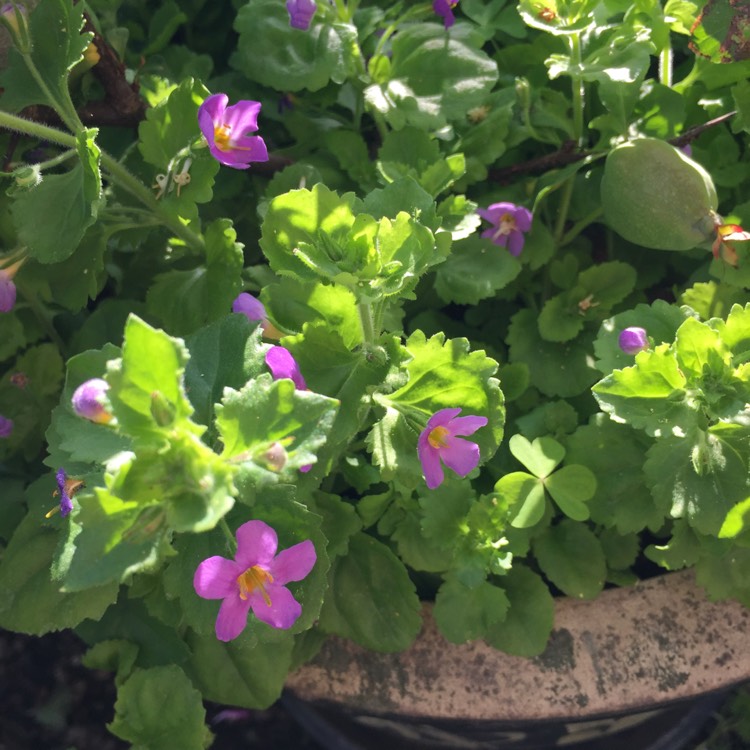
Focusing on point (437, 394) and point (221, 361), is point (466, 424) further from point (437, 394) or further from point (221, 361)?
point (221, 361)

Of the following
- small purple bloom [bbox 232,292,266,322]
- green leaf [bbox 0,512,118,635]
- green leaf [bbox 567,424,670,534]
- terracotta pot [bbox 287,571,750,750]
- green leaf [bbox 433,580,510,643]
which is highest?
small purple bloom [bbox 232,292,266,322]

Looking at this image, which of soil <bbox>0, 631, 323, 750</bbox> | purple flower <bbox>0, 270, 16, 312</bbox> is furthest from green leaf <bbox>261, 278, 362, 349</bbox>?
soil <bbox>0, 631, 323, 750</bbox>

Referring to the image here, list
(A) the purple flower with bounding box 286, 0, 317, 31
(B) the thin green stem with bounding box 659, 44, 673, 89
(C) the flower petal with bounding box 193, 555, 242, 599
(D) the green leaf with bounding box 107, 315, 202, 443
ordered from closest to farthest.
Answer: (D) the green leaf with bounding box 107, 315, 202, 443, (C) the flower petal with bounding box 193, 555, 242, 599, (A) the purple flower with bounding box 286, 0, 317, 31, (B) the thin green stem with bounding box 659, 44, 673, 89

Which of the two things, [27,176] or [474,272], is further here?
[474,272]

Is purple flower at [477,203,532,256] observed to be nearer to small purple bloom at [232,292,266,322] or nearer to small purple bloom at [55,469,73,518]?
small purple bloom at [232,292,266,322]

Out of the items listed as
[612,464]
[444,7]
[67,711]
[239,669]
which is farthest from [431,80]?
[67,711]

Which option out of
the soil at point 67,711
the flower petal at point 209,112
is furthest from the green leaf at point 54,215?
the soil at point 67,711
